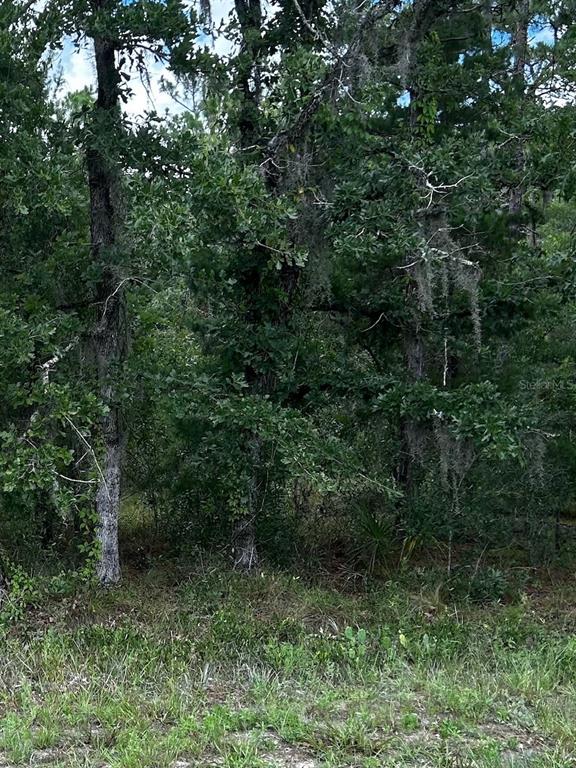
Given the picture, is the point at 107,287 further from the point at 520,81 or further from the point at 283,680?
the point at 520,81

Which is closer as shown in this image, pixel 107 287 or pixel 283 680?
pixel 283 680

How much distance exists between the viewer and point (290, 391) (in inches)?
294

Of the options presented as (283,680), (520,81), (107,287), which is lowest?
(283,680)

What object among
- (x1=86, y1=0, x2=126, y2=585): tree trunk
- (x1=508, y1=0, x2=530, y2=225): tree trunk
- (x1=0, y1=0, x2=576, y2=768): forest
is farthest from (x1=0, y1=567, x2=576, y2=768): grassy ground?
(x1=508, y1=0, x2=530, y2=225): tree trunk

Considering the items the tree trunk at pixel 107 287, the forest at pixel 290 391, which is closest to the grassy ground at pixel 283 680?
the forest at pixel 290 391

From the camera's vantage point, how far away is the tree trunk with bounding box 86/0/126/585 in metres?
6.43

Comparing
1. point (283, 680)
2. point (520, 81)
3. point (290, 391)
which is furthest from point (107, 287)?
point (520, 81)

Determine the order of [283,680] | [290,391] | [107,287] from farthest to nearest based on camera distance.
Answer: [290,391] < [107,287] < [283,680]

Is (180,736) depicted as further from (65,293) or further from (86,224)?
(86,224)

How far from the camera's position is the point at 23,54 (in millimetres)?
5645

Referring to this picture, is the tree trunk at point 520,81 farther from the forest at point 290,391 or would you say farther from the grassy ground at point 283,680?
the grassy ground at point 283,680

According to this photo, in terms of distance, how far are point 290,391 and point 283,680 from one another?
3370 millimetres

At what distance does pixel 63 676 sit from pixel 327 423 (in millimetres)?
4019

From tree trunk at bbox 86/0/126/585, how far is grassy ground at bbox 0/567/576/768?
2.86 feet
